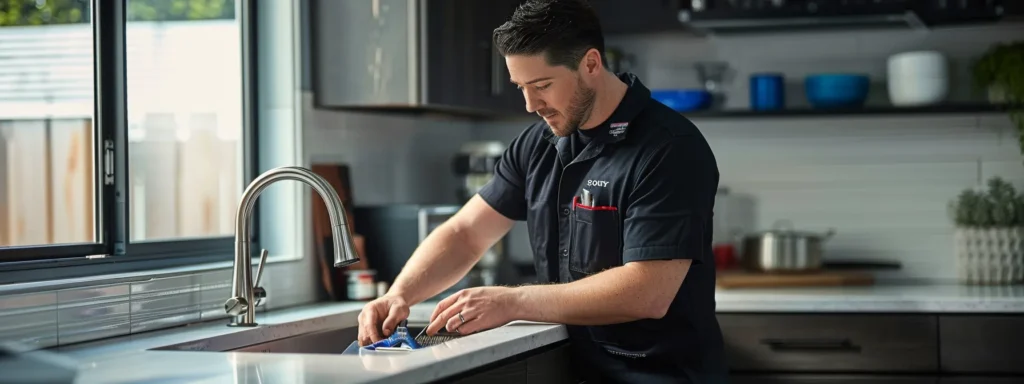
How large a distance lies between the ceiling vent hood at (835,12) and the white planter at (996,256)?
24.6 inches

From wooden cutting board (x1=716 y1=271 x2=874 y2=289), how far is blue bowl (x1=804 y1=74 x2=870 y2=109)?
52cm

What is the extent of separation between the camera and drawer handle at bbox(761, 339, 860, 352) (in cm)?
316

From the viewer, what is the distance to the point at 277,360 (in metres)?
1.98

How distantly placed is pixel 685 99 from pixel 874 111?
56cm

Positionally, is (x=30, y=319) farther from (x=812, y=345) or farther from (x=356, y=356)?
(x=812, y=345)

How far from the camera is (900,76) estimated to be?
3.68 meters

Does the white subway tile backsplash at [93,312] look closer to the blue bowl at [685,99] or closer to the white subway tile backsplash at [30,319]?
the white subway tile backsplash at [30,319]

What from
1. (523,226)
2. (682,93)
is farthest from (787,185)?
(523,226)

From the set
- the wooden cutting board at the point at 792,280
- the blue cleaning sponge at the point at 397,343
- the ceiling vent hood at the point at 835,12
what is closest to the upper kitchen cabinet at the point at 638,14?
the ceiling vent hood at the point at 835,12

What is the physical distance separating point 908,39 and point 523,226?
54.6 inches

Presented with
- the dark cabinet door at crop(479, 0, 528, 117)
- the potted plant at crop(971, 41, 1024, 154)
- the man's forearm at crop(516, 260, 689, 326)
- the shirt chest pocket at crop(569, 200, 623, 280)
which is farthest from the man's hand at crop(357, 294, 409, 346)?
the potted plant at crop(971, 41, 1024, 154)

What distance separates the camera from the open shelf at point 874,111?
3.62 metres

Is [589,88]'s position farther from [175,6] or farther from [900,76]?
[900,76]

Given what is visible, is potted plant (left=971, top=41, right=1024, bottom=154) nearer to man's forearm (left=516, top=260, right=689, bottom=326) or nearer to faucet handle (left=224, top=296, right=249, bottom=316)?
man's forearm (left=516, top=260, right=689, bottom=326)
